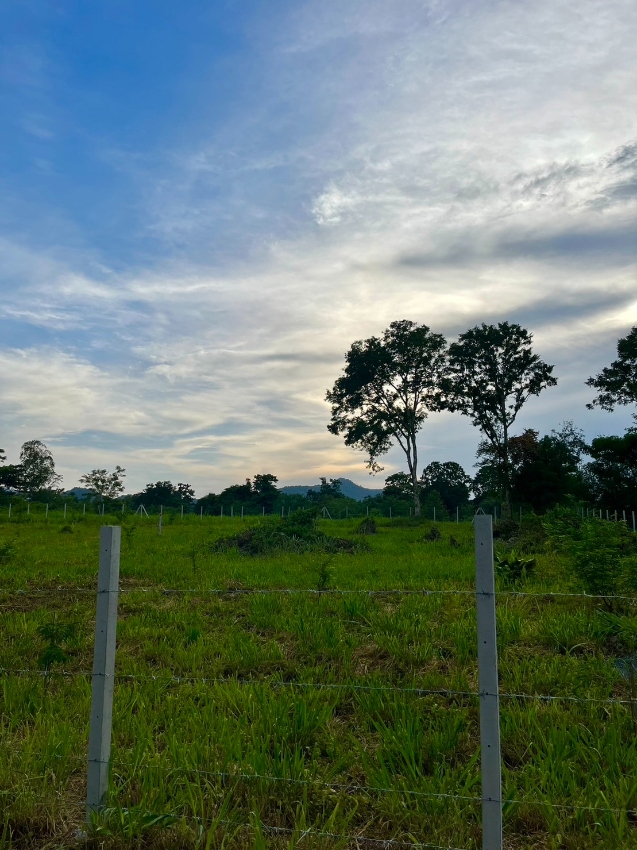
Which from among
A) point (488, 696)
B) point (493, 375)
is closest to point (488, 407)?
point (493, 375)

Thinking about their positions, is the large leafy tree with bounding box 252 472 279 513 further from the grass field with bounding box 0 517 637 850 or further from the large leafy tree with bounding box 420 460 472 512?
the grass field with bounding box 0 517 637 850

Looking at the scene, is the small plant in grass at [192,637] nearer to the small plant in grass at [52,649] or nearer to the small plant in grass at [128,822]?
the small plant in grass at [52,649]

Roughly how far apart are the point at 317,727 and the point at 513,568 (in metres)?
7.84

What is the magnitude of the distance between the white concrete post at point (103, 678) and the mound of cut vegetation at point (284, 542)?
592 inches

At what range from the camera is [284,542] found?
20812 mm

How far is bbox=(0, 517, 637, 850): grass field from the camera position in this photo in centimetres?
412

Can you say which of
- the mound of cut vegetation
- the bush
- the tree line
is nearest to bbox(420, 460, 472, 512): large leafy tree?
the tree line

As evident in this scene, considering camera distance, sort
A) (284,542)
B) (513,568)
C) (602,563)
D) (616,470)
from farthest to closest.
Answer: (616,470) → (284,542) → (513,568) → (602,563)

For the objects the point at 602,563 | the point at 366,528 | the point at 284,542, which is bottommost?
the point at 284,542

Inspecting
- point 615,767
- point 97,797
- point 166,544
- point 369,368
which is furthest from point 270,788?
point 369,368

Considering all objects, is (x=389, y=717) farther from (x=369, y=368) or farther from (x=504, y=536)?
(x=369, y=368)

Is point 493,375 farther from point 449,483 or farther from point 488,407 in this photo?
point 449,483

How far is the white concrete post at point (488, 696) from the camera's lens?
351cm

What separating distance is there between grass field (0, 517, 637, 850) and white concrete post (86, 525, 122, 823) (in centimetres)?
18
